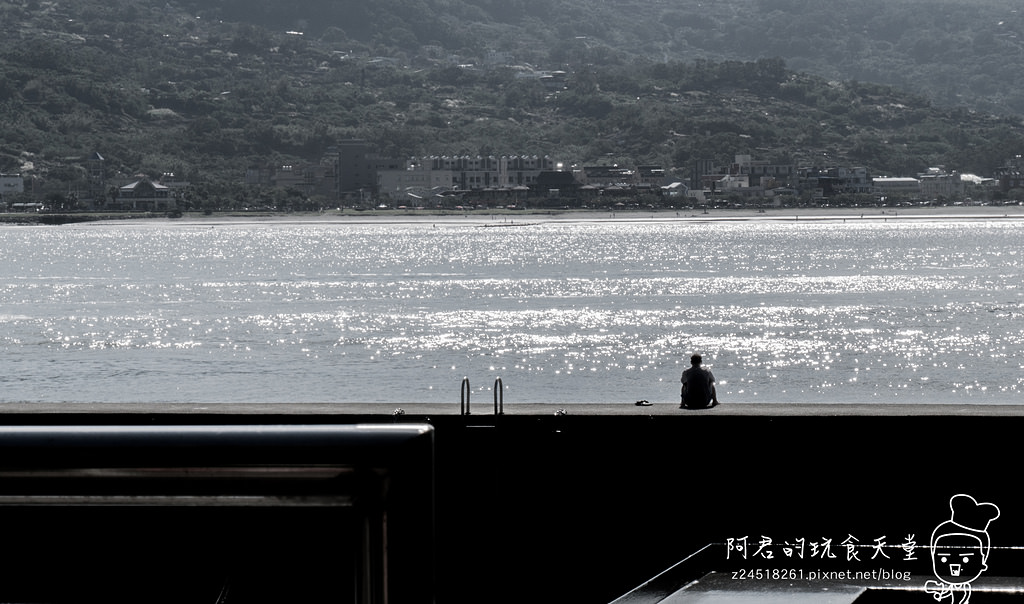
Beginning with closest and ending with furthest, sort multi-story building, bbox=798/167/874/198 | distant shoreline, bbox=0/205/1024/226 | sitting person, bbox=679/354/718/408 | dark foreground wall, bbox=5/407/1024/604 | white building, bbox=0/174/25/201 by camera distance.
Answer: dark foreground wall, bbox=5/407/1024/604, sitting person, bbox=679/354/718/408, distant shoreline, bbox=0/205/1024/226, white building, bbox=0/174/25/201, multi-story building, bbox=798/167/874/198

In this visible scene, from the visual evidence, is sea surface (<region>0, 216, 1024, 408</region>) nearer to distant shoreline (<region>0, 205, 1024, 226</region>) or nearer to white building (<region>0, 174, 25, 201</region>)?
distant shoreline (<region>0, 205, 1024, 226</region>)

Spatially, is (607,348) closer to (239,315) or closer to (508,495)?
(239,315)

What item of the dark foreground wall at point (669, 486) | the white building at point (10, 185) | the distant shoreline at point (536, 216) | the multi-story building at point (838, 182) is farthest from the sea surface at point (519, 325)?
the multi-story building at point (838, 182)

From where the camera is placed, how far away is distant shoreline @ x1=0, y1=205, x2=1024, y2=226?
586 ft

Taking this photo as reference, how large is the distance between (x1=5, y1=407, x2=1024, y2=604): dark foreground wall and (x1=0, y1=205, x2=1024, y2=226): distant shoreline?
164415 millimetres

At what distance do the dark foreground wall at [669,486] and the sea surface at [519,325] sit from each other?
12.4 meters

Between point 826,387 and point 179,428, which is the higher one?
point 179,428

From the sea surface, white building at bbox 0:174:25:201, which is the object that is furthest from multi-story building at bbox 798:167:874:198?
white building at bbox 0:174:25:201

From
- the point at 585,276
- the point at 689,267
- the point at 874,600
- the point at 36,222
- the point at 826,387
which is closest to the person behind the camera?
the point at 874,600

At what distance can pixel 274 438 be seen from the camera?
1.32 meters

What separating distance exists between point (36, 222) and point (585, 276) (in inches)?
4923

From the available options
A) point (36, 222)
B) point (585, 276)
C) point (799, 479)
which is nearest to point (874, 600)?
point (799, 479)

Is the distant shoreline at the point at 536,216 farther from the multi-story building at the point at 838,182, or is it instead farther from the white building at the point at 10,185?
the white building at the point at 10,185

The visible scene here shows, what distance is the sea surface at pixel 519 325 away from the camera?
32406 millimetres
